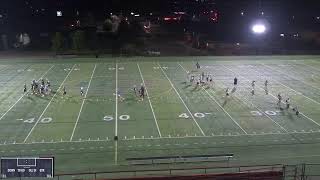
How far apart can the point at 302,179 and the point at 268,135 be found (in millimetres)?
8075

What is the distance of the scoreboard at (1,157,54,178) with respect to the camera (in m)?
16.6

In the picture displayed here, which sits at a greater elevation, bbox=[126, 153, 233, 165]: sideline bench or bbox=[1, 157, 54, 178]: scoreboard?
bbox=[1, 157, 54, 178]: scoreboard

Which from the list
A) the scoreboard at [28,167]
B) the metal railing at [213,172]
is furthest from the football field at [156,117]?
the scoreboard at [28,167]

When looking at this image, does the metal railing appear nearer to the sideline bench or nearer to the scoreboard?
the sideline bench

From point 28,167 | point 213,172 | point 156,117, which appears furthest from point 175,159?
point 156,117

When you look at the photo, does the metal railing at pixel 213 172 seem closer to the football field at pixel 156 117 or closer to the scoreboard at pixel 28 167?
the football field at pixel 156 117

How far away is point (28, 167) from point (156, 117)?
15.2m

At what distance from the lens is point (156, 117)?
31.1 m

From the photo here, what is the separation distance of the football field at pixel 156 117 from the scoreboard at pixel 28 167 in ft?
16.3

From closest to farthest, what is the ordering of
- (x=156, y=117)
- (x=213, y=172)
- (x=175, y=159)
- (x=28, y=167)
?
(x=28, y=167) → (x=213, y=172) → (x=175, y=159) → (x=156, y=117)

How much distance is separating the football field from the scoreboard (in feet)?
16.3

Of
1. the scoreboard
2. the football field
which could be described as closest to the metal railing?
the football field

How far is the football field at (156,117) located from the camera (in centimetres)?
2442

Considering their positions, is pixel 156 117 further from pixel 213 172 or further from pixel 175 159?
pixel 213 172
